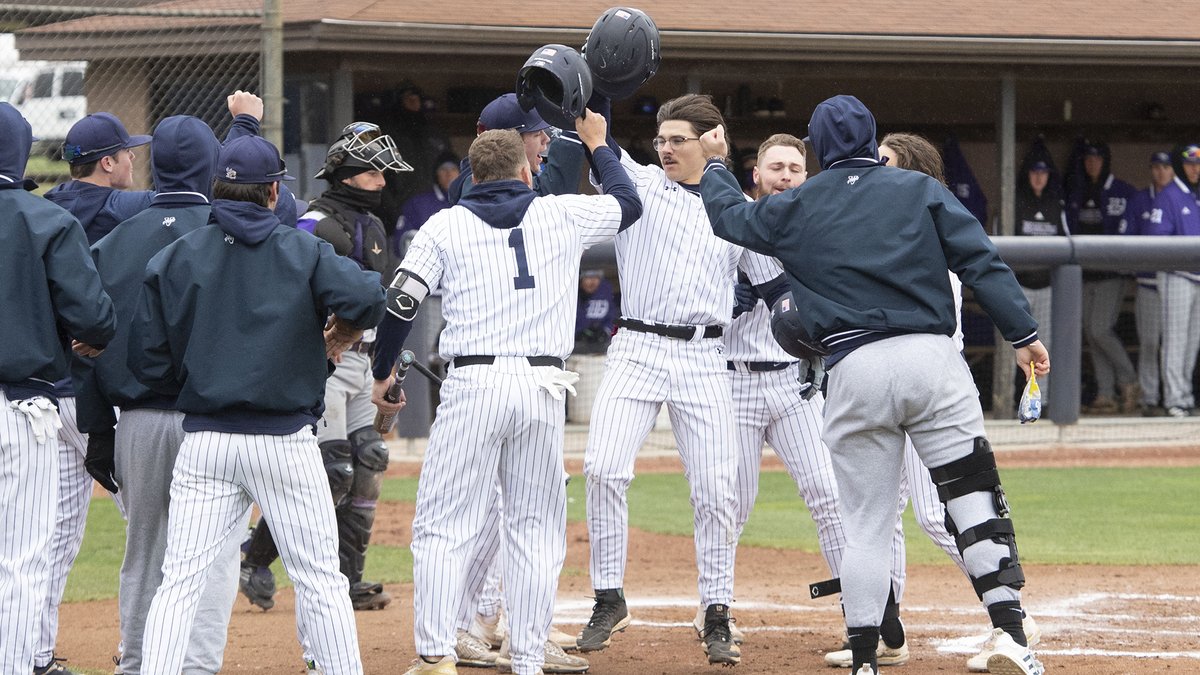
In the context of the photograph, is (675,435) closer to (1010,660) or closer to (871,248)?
(871,248)

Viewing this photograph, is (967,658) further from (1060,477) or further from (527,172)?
(1060,477)

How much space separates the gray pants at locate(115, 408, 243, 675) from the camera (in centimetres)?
474

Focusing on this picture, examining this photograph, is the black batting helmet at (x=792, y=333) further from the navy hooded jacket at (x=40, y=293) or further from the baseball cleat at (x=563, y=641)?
the navy hooded jacket at (x=40, y=293)

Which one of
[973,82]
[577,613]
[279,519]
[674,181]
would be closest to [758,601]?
[577,613]

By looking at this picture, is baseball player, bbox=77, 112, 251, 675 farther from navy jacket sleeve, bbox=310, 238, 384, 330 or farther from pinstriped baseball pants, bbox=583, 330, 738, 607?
pinstriped baseball pants, bbox=583, 330, 738, 607

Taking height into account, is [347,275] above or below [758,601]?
above

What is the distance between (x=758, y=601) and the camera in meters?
7.07

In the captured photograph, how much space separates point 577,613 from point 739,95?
8.90 metres

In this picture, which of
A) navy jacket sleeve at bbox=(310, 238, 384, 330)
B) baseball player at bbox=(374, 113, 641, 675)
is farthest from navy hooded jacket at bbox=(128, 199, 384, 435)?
baseball player at bbox=(374, 113, 641, 675)

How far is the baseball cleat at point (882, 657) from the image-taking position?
5.51 metres

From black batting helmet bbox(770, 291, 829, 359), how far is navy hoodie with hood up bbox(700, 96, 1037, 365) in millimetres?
258

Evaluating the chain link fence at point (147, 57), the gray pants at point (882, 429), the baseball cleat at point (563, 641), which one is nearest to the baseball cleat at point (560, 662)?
the baseball cleat at point (563, 641)

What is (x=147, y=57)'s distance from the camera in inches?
451

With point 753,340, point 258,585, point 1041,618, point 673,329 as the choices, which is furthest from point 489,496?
point 1041,618
